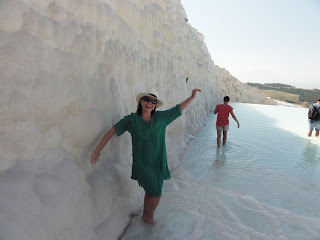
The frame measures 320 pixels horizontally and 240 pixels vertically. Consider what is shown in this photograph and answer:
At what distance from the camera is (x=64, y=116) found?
189cm

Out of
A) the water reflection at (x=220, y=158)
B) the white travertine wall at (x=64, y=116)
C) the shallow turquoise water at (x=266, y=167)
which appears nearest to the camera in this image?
the white travertine wall at (x=64, y=116)

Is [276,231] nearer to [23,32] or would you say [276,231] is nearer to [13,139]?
[13,139]

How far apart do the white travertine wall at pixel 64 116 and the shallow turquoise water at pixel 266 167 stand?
1.75 m

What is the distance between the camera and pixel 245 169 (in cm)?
413

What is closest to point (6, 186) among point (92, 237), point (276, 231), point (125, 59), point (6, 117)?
point (6, 117)

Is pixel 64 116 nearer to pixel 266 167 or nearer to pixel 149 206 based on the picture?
pixel 149 206

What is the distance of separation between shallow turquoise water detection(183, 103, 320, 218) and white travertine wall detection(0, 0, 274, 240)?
1750 mm

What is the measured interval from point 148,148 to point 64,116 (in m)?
0.80

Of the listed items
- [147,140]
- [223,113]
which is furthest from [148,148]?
[223,113]

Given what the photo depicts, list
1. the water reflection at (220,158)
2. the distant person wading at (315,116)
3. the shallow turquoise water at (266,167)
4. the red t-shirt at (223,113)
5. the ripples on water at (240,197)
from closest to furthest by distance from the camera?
the ripples on water at (240,197) → the shallow turquoise water at (266,167) → the water reflection at (220,158) → the red t-shirt at (223,113) → the distant person wading at (315,116)

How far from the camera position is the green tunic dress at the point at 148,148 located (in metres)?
2.11

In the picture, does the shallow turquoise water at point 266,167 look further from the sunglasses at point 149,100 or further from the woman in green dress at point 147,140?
the sunglasses at point 149,100

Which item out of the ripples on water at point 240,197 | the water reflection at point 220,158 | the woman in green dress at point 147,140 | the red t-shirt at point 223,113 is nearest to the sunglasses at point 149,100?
the woman in green dress at point 147,140

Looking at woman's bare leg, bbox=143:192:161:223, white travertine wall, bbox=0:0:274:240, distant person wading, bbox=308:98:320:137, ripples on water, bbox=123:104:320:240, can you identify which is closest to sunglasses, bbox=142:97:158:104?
white travertine wall, bbox=0:0:274:240
